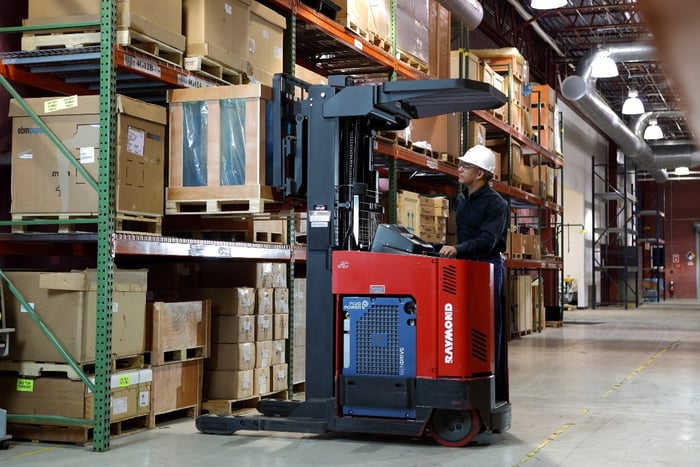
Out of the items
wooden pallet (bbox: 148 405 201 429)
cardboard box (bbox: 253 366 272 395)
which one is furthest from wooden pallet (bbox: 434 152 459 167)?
wooden pallet (bbox: 148 405 201 429)

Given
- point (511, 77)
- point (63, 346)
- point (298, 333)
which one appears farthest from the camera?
point (511, 77)

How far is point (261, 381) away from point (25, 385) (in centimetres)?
213

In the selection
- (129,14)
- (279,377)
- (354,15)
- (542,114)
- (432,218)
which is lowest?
(279,377)

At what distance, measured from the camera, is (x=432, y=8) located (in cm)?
1080

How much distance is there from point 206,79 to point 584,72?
19.2 meters

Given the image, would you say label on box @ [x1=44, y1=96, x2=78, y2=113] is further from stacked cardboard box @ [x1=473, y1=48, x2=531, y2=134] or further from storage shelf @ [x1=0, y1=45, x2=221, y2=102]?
stacked cardboard box @ [x1=473, y1=48, x2=531, y2=134]

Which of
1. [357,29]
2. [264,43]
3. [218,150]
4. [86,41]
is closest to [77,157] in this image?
[86,41]

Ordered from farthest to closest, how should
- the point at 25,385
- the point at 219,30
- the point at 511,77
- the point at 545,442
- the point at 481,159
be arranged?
the point at 511,77 → the point at 219,30 → the point at 481,159 → the point at 545,442 → the point at 25,385

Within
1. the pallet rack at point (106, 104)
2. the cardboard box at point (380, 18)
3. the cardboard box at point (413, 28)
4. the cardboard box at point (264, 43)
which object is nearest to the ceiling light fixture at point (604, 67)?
the cardboard box at point (413, 28)

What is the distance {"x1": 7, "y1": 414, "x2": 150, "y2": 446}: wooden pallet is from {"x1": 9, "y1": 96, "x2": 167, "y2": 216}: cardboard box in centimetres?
143

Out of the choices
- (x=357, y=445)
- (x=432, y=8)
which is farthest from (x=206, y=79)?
(x=432, y=8)

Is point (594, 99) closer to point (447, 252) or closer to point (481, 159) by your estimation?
point (481, 159)

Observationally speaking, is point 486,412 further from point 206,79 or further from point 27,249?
point 27,249

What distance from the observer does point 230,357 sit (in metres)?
6.89
